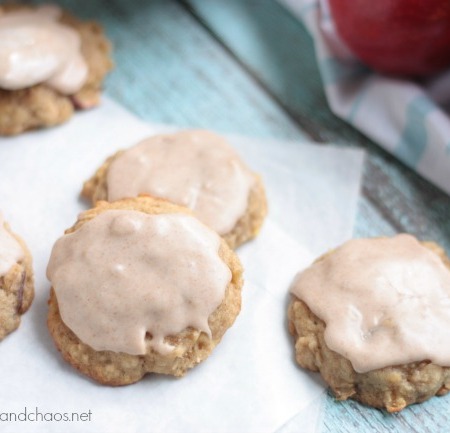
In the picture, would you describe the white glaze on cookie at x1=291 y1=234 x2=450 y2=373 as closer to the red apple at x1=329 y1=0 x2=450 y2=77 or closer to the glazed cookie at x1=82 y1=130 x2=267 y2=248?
the glazed cookie at x1=82 y1=130 x2=267 y2=248

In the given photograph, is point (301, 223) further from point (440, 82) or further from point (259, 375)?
point (440, 82)

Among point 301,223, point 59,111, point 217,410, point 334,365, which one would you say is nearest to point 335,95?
point 301,223

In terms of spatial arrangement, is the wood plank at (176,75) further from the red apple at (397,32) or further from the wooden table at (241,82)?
the red apple at (397,32)

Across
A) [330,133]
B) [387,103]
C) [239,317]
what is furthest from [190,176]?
[387,103]

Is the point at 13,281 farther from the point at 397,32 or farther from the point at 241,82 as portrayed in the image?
the point at 397,32

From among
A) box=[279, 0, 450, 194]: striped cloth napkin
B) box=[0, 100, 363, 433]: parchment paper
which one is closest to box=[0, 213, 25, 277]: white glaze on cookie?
box=[0, 100, 363, 433]: parchment paper

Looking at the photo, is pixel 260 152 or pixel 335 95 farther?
pixel 335 95

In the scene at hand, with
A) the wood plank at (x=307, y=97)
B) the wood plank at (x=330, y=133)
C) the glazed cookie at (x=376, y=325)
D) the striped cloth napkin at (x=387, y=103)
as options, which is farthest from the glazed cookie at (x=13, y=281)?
the striped cloth napkin at (x=387, y=103)
